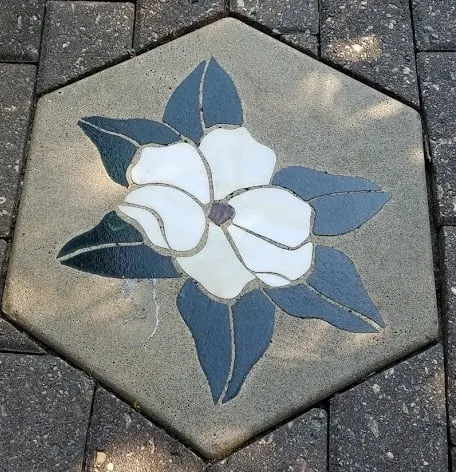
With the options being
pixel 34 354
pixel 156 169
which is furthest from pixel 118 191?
pixel 34 354

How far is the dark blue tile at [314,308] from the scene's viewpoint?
1645 millimetres

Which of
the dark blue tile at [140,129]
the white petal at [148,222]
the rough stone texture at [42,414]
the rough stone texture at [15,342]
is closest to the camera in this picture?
the rough stone texture at [42,414]

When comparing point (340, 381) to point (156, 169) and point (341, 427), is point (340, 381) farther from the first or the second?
point (156, 169)

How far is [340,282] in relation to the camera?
1688mm

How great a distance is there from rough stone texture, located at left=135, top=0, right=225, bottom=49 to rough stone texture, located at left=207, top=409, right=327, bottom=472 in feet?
3.95

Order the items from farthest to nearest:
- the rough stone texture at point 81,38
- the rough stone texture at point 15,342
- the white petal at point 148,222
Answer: the rough stone texture at point 81,38 < the white petal at point 148,222 < the rough stone texture at point 15,342

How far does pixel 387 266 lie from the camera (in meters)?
1.71

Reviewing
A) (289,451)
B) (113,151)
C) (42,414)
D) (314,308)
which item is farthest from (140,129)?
(289,451)

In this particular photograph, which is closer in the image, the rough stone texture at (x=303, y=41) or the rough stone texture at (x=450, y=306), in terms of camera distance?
the rough stone texture at (x=450, y=306)

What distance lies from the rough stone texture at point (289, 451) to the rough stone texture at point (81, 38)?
1.17 metres

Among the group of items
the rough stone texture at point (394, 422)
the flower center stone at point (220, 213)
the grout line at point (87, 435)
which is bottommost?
the grout line at point (87, 435)

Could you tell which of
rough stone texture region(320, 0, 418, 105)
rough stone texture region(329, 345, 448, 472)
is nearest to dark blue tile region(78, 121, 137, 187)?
rough stone texture region(320, 0, 418, 105)

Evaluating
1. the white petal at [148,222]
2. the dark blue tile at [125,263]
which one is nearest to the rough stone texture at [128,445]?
the dark blue tile at [125,263]

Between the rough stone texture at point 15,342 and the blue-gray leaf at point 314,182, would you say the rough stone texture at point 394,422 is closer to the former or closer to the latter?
the blue-gray leaf at point 314,182
